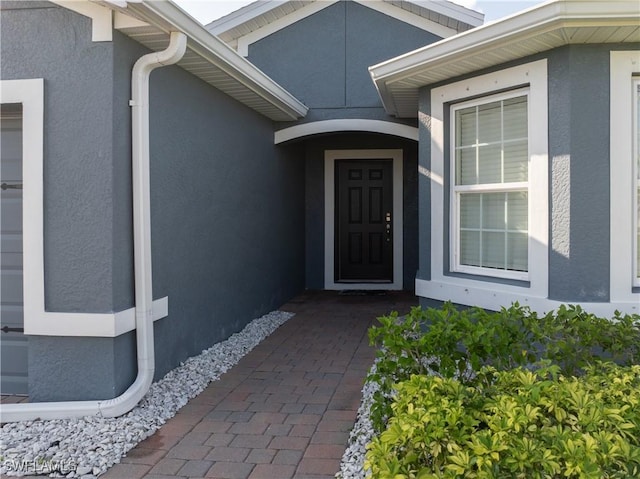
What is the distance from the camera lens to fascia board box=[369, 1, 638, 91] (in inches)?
154

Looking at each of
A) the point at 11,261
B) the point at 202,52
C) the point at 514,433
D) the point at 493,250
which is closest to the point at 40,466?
the point at 11,261

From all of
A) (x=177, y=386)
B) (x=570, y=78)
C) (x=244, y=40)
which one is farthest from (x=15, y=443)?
(x=244, y=40)

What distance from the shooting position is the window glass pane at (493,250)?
5113 millimetres

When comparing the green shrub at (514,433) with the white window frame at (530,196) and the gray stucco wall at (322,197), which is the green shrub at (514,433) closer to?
the white window frame at (530,196)

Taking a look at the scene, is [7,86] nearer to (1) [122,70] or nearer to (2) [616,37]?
(1) [122,70]

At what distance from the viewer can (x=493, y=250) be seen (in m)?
5.19

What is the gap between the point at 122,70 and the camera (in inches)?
162

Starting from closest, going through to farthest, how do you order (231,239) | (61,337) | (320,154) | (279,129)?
(61,337) → (231,239) → (279,129) → (320,154)

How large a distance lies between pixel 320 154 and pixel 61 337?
6.78m

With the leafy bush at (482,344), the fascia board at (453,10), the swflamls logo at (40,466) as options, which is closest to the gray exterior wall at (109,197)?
the swflamls logo at (40,466)

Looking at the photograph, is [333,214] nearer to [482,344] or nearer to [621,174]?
[621,174]

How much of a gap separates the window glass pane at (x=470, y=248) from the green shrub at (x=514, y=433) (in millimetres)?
2607

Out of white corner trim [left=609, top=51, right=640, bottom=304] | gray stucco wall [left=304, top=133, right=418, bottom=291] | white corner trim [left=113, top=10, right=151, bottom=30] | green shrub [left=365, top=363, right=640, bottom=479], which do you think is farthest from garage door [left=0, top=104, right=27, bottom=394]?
gray stucco wall [left=304, top=133, right=418, bottom=291]

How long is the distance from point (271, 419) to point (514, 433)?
2172 millimetres
